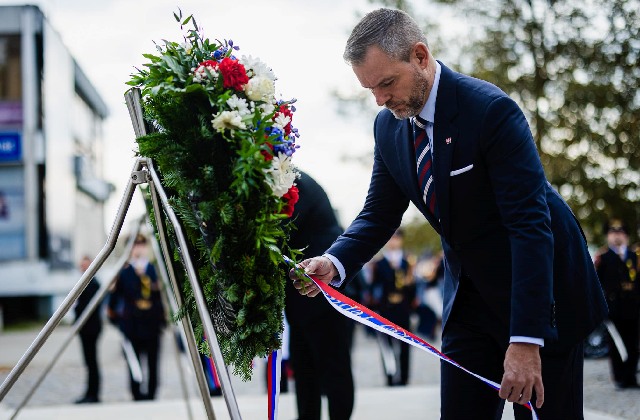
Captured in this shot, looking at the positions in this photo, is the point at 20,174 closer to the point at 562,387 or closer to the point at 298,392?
the point at 298,392

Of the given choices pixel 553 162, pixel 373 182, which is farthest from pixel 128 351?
pixel 553 162

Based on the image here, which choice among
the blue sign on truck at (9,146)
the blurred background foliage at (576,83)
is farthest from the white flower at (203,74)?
the blue sign on truck at (9,146)

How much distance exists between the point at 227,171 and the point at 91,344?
7.52 m

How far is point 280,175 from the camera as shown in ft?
8.48

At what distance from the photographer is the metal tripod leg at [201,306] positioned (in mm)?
2373

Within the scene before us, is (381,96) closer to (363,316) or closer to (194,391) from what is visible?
(363,316)

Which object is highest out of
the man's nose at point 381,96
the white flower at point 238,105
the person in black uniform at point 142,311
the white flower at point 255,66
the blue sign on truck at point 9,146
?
the blue sign on truck at point 9,146

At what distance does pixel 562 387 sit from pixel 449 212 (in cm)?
68

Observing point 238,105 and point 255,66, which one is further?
point 255,66

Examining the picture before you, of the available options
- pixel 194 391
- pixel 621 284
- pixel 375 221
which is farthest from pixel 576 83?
pixel 375 221

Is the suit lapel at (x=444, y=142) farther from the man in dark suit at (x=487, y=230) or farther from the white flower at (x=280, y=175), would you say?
the white flower at (x=280, y=175)

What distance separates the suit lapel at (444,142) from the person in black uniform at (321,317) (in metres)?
1.95

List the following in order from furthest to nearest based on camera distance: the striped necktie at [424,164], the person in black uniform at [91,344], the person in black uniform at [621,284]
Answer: the person in black uniform at [621,284] < the person in black uniform at [91,344] < the striped necktie at [424,164]

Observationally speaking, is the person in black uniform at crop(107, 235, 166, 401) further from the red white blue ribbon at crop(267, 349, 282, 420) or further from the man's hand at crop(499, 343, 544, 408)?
the man's hand at crop(499, 343, 544, 408)
